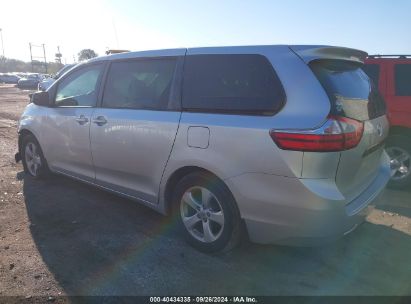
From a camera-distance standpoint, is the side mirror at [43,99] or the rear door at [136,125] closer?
the rear door at [136,125]

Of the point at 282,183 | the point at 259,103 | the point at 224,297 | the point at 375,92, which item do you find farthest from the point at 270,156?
the point at 375,92

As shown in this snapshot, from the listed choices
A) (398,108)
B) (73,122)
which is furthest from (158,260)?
(398,108)

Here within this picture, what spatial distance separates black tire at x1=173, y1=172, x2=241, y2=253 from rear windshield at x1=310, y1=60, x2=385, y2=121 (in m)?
1.12

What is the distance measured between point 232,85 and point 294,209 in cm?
116

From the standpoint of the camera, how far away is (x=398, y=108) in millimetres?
5609

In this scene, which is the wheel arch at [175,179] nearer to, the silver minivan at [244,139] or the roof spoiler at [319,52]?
the silver minivan at [244,139]

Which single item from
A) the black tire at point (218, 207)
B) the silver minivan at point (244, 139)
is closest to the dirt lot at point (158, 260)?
the black tire at point (218, 207)

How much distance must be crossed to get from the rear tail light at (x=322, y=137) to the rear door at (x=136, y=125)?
111cm

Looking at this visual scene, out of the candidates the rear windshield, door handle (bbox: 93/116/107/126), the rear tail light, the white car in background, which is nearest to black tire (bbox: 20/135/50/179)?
door handle (bbox: 93/116/107/126)

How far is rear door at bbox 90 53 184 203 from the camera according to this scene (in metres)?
3.75

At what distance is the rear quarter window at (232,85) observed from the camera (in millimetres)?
3102

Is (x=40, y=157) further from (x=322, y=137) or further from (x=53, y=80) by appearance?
(x=53, y=80)

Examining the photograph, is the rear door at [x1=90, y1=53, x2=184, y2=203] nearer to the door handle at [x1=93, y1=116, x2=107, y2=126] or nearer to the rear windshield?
the door handle at [x1=93, y1=116, x2=107, y2=126]

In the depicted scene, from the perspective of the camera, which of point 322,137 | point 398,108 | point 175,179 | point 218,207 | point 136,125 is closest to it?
point 322,137
